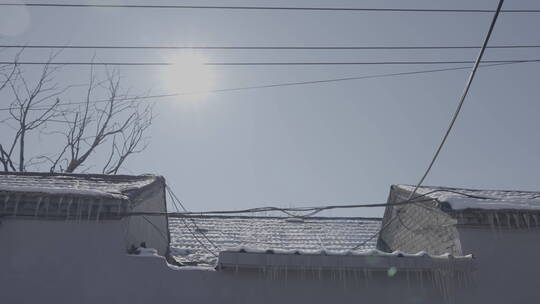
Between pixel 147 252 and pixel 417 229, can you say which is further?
pixel 417 229

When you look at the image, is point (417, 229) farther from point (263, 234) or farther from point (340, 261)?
point (263, 234)

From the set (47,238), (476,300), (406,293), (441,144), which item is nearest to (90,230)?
(47,238)

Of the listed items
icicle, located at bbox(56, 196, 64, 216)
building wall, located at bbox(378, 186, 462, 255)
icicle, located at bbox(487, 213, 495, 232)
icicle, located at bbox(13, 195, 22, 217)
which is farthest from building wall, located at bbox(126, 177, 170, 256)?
icicle, located at bbox(487, 213, 495, 232)

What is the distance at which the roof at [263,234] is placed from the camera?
879cm

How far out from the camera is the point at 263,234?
32.6 feet

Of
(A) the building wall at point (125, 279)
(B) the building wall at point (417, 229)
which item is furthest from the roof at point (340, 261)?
(B) the building wall at point (417, 229)

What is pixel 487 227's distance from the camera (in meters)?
6.92

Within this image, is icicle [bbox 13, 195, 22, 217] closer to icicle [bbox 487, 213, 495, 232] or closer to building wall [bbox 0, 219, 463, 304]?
building wall [bbox 0, 219, 463, 304]

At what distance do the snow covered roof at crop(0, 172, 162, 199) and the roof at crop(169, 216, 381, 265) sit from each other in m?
1.79

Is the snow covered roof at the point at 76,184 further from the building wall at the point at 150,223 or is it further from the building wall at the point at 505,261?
the building wall at the point at 505,261

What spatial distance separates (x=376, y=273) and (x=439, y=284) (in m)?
1.04

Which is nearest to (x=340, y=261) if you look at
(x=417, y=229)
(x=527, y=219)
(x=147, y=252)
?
(x=147, y=252)

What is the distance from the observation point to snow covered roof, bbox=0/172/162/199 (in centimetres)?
631

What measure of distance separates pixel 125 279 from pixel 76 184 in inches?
108
